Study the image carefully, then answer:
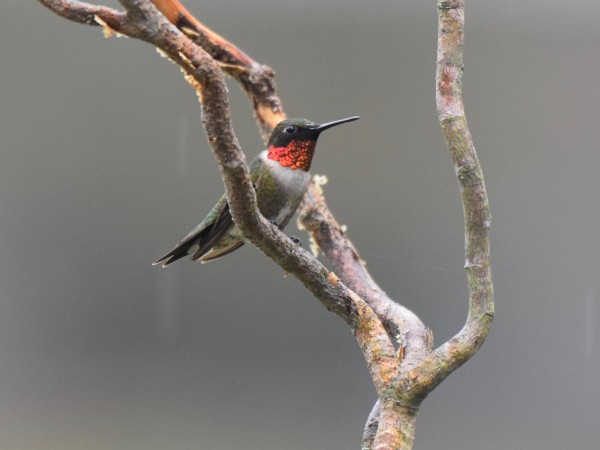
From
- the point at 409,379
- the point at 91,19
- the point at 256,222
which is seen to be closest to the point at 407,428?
the point at 409,379

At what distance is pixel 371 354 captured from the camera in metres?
1.32

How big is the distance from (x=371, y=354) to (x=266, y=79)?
910 mm

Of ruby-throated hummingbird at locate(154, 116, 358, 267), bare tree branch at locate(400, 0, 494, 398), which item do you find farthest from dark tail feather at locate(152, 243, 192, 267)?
bare tree branch at locate(400, 0, 494, 398)

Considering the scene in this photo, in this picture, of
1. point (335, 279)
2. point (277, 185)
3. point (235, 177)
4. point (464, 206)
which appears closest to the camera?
point (235, 177)

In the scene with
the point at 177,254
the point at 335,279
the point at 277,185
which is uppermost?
the point at 277,185

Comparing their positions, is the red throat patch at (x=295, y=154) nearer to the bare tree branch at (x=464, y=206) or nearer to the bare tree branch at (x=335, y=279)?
the bare tree branch at (x=335, y=279)

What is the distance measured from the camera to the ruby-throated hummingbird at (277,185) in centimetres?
170

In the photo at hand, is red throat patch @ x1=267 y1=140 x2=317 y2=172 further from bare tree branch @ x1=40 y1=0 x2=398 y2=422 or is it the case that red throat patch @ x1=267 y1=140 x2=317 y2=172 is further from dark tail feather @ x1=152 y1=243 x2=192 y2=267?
bare tree branch @ x1=40 y1=0 x2=398 y2=422

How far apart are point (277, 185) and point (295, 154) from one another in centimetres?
10

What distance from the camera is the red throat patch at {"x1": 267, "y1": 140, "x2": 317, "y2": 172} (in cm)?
175

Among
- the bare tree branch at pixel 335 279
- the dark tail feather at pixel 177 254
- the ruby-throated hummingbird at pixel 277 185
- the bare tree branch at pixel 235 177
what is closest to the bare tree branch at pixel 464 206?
the bare tree branch at pixel 335 279

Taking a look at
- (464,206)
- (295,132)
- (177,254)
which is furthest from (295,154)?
(464,206)

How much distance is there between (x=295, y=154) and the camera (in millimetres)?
1753

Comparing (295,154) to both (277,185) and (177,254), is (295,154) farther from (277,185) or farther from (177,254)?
(177,254)
